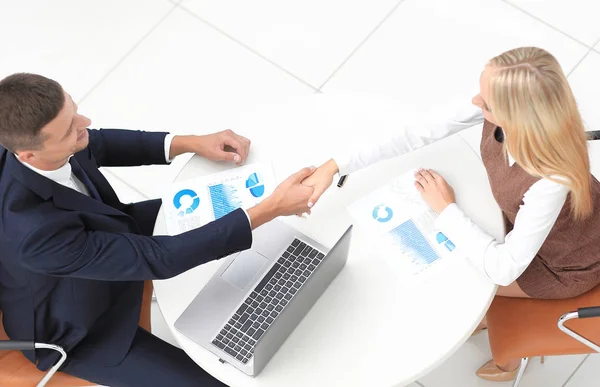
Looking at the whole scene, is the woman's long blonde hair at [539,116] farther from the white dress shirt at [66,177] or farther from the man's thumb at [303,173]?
the white dress shirt at [66,177]

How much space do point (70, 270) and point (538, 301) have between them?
4.44ft

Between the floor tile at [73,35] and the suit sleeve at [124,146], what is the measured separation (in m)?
1.19

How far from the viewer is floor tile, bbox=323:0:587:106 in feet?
11.1

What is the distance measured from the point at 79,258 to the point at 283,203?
56 centimetres

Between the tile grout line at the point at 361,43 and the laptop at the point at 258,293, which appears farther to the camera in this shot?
the tile grout line at the point at 361,43

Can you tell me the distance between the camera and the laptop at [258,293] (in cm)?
199

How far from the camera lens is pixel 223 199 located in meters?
2.25

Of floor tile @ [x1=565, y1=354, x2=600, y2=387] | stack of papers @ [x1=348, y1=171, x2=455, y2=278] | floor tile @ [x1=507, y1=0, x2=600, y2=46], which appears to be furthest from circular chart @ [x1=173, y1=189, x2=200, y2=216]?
floor tile @ [x1=507, y1=0, x2=600, y2=46]

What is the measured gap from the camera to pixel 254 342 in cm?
203

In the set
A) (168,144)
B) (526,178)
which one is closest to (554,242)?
(526,178)

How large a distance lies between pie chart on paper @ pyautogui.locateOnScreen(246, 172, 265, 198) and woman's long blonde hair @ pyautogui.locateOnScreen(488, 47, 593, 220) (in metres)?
0.71

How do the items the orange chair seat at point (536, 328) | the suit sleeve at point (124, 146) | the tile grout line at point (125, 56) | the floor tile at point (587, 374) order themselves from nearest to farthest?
1. the orange chair seat at point (536, 328)
2. the suit sleeve at point (124, 146)
3. the floor tile at point (587, 374)
4. the tile grout line at point (125, 56)

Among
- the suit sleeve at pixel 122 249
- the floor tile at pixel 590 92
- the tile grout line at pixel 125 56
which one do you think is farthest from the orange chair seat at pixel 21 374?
the floor tile at pixel 590 92

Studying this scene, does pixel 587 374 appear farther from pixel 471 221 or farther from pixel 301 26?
pixel 301 26
